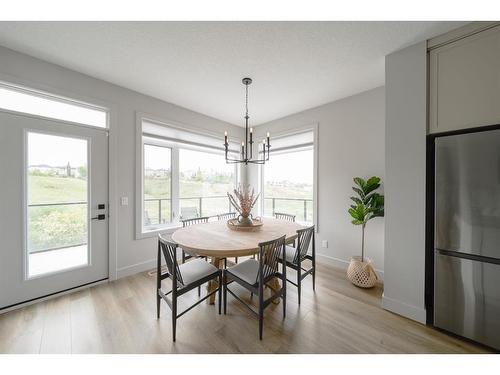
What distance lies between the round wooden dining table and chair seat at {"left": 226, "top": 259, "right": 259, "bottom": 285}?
19 cm

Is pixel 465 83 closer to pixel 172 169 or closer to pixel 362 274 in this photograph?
pixel 362 274

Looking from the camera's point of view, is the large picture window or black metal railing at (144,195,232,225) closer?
black metal railing at (144,195,232,225)

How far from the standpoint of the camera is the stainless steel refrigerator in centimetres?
146

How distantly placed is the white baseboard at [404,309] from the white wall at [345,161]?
0.73 metres

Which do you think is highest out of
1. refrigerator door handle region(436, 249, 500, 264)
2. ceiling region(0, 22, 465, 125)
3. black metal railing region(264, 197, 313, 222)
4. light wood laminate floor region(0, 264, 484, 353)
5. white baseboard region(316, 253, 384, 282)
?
ceiling region(0, 22, 465, 125)

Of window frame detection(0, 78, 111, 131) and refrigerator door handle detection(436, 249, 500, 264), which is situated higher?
window frame detection(0, 78, 111, 131)

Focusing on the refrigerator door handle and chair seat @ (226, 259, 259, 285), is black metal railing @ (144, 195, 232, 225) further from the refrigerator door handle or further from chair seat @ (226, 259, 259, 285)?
the refrigerator door handle

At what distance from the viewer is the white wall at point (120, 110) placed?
198 cm

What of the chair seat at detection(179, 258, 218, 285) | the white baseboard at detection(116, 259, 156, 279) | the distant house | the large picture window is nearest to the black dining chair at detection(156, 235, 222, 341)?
the chair seat at detection(179, 258, 218, 285)

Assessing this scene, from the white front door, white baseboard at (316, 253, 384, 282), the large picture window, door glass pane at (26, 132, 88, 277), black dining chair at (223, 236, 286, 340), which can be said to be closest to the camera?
black dining chair at (223, 236, 286, 340)

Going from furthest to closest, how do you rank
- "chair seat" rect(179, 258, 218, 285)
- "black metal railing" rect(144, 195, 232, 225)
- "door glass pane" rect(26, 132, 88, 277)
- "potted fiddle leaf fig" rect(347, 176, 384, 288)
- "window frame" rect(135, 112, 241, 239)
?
"black metal railing" rect(144, 195, 232, 225) < "window frame" rect(135, 112, 241, 239) < "potted fiddle leaf fig" rect(347, 176, 384, 288) < "door glass pane" rect(26, 132, 88, 277) < "chair seat" rect(179, 258, 218, 285)

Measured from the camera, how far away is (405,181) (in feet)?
6.15

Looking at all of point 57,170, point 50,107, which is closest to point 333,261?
point 57,170

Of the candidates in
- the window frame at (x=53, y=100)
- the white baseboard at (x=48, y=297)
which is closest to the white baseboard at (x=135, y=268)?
the white baseboard at (x=48, y=297)
